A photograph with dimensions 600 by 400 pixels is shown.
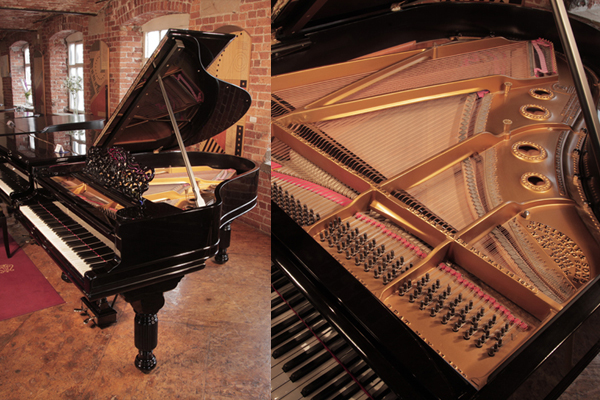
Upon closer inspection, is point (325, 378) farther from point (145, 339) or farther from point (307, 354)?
point (145, 339)

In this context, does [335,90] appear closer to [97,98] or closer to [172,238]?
[172,238]

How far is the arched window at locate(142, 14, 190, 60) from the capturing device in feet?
18.8

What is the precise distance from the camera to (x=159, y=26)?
242 inches

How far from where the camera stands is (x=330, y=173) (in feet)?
6.96

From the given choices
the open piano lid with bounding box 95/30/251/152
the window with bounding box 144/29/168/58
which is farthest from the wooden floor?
the window with bounding box 144/29/168/58

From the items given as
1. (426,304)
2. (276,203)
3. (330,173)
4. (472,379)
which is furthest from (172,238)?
(472,379)

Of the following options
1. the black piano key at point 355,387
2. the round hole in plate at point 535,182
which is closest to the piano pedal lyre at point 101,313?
the black piano key at point 355,387

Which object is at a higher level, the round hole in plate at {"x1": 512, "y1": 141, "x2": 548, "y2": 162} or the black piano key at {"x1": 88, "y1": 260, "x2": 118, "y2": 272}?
the round hole in plate at {"x1": 512, "y1": 141, "x2": 548, "y2": 162}

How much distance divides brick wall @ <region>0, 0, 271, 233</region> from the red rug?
223 centimetres

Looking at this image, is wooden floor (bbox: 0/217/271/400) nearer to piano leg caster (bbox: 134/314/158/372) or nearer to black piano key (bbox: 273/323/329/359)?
piano leg caster (bbox: 134/314/158/372)

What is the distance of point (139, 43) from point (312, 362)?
681 cm

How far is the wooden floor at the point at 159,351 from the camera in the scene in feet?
7.56

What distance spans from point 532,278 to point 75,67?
10.4 m

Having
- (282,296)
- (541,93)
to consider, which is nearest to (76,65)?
(541,93)
